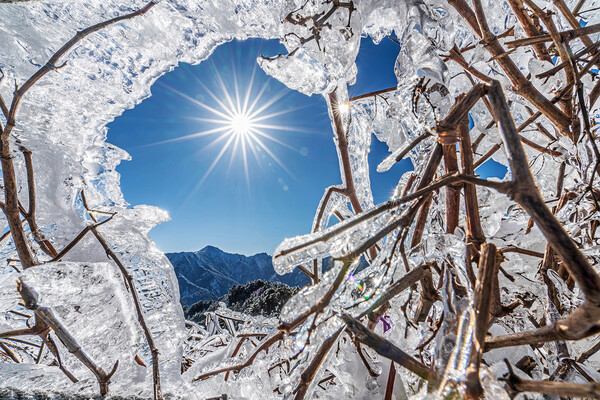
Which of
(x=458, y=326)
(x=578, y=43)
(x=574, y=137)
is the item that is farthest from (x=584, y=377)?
(x=578, y=43)

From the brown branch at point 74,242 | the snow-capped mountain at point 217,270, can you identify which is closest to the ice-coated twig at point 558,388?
the brown branch at point 74,242

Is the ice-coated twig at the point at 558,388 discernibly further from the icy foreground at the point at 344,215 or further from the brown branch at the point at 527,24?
the brown branch at the point at 527,24

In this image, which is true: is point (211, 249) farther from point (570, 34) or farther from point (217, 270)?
point (570, 34)

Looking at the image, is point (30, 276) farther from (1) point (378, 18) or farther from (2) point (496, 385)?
(1) point (378, 18)

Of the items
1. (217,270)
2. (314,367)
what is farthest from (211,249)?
(314,367)

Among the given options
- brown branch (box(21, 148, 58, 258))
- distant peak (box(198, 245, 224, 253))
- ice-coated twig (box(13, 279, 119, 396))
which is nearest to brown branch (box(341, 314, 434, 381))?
ice-coated twig (box(13, 279, 119, 396))

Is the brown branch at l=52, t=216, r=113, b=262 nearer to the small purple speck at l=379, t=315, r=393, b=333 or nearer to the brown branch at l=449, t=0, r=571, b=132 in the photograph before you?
the small purple speck at l=379, t=315, r=393, b=333
